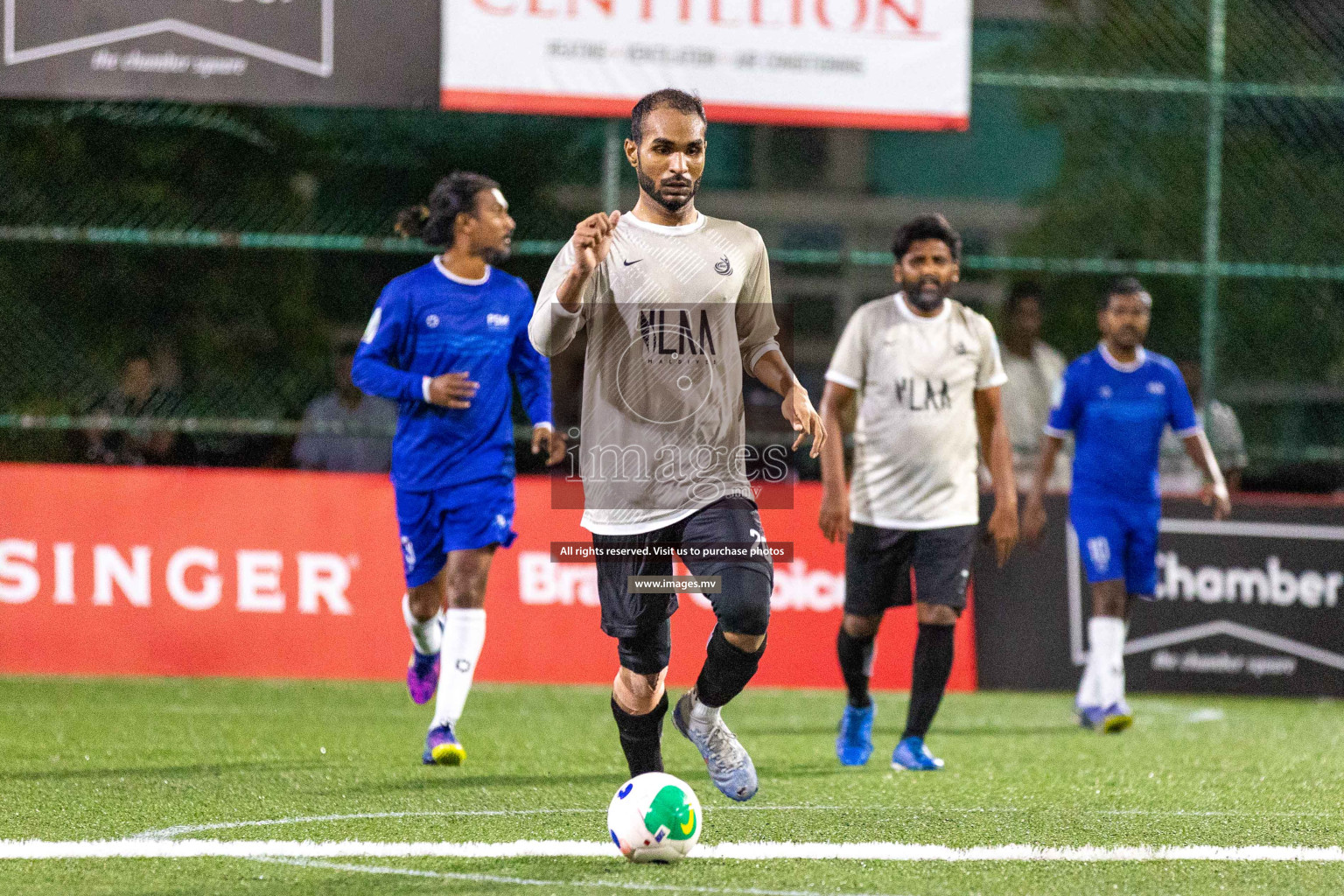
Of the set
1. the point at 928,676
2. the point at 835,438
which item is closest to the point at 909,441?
the point at 835,438

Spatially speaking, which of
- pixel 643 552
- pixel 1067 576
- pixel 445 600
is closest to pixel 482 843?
pixel 643 552

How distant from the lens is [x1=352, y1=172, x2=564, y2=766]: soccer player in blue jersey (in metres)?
6.82

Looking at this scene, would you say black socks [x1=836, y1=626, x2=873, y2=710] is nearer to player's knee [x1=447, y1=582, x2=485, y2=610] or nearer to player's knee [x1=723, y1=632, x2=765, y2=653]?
player's knee [x1=447, y1=582, x2=485, y2=610]

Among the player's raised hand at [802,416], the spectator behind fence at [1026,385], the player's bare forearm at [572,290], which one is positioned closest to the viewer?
the player's bare forearm at [572,290]

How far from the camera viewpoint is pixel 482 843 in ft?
15.8

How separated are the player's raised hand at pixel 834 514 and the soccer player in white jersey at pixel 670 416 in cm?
193

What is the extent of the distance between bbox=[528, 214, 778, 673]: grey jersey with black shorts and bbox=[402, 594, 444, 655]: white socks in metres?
2.55

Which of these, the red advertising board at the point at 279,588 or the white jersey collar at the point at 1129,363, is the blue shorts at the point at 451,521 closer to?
the red advertising board at the point at 279,588

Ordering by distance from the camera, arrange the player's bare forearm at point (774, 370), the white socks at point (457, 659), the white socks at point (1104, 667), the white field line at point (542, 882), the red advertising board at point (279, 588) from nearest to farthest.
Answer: the white field line at point (542, 882) < the player's bare forearm at point (774, 370) < the white socks at point (457, 659) < the white socks at point (1104, 667) < the red advertising board at point (279, 588)

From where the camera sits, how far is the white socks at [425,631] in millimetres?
7355

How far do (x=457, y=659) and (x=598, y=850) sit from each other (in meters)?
2.13

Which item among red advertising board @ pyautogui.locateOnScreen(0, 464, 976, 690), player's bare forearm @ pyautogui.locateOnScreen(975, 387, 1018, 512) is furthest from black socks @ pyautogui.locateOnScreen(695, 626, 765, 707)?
red advertising board @ pyautogui.locateOnScreen(0, 464, 976, 690)

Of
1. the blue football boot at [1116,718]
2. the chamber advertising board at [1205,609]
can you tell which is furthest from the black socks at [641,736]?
Answer: the chamber advertising board at [1205,609]

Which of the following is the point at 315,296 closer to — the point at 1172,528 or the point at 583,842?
the point at 1172,528
